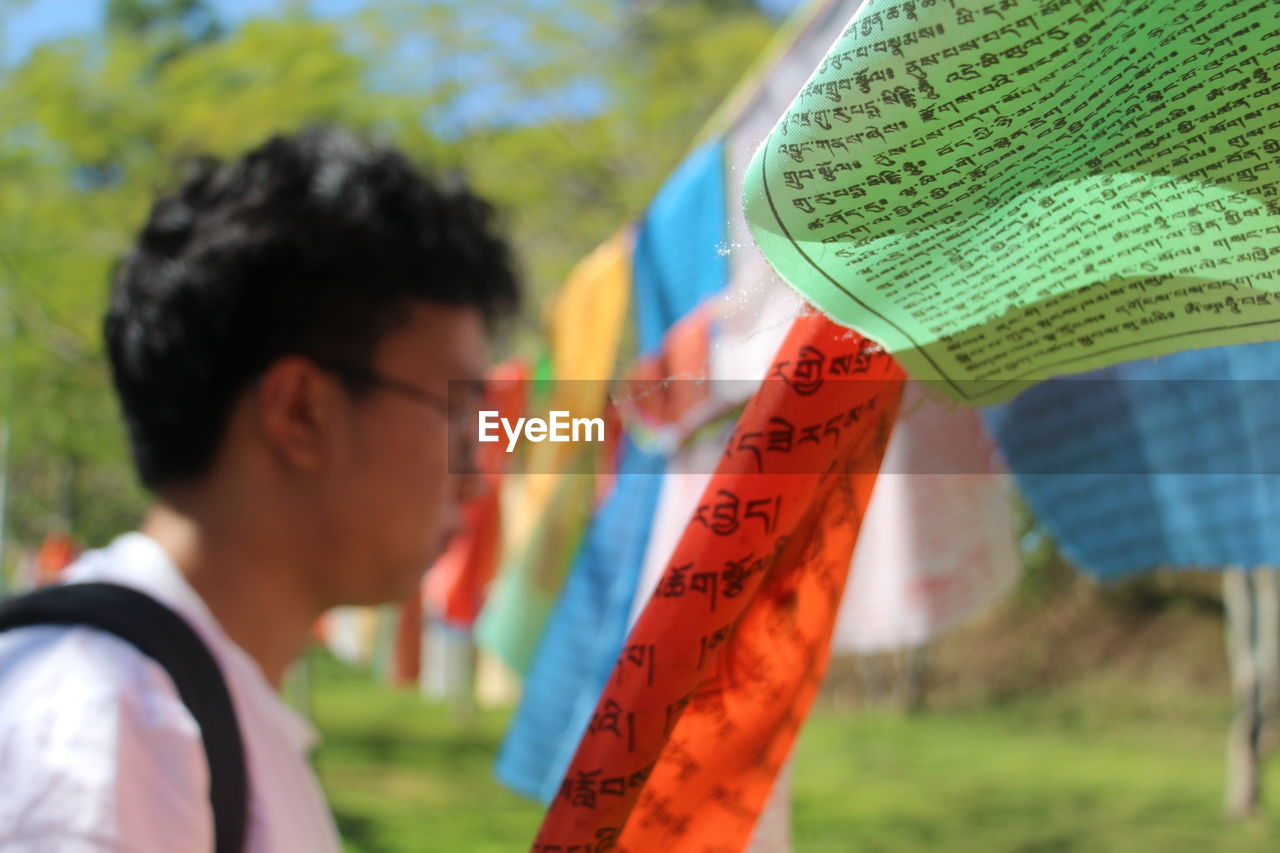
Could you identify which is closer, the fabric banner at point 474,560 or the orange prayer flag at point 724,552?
the orange prayer flag at point 724,552

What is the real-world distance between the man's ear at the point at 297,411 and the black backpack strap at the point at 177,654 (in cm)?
19

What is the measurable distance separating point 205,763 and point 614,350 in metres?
0.95

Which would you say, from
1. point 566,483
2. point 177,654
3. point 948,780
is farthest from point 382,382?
point 948,780

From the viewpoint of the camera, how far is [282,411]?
0.79 metres

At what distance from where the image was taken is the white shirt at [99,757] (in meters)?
0.50

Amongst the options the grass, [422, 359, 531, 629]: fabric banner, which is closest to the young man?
[422, 359, 531, 629]: fabric banner

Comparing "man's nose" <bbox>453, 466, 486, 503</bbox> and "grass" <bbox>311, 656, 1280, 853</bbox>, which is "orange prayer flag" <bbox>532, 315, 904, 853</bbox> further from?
"grass" <bbox>311, 656, 1280, 853</bbox>

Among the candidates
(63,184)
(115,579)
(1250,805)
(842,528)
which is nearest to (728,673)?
(842,528)

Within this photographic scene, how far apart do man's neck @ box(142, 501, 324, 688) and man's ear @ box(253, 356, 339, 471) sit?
0.06 meters

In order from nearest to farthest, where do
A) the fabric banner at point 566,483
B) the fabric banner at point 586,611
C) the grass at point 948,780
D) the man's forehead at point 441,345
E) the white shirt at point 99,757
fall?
the white shirt at point 99,757 → the man's forehead at point 441,345 → the fabric banner at point 586,611 → the fabric banner at point 566,483 → the grass at point 948,780

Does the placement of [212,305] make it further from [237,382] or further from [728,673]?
[728,673]

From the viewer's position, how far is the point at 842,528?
1.51 ft
